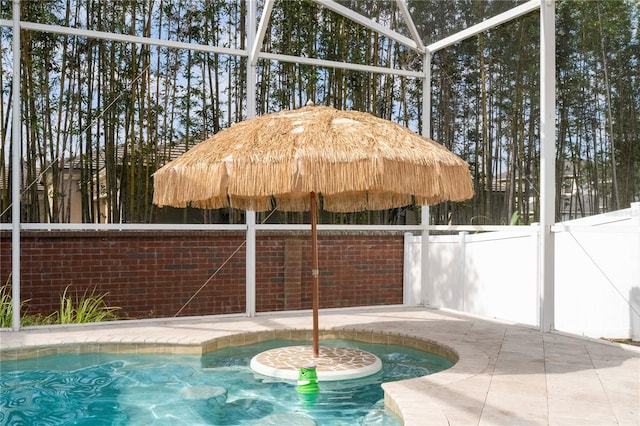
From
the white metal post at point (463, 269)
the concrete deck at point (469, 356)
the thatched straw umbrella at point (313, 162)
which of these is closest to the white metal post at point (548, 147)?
the concrete deck at point (469, 356)

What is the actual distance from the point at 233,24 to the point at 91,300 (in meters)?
3.90

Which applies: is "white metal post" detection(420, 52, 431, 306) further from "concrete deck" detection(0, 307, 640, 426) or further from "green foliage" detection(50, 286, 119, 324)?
"green foliage" detection(50, 286, 119, 324)

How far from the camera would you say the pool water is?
4.23 m

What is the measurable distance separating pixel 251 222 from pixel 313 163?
3.23 metres

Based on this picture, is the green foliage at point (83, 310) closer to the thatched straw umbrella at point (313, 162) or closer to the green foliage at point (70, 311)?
the green foliage at point (70, 311)

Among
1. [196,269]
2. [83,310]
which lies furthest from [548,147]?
[83,310]

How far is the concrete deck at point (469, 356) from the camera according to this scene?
3.75 meters

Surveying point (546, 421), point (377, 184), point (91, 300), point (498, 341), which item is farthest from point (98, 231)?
point (546, 421)

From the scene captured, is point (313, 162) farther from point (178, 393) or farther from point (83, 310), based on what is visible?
point (83, 310)

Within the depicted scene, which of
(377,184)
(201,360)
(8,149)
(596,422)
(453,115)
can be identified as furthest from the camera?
(453,115)

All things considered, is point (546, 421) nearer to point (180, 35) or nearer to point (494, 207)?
point (494, 207)

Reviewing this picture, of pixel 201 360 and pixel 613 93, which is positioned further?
pixel 613 93

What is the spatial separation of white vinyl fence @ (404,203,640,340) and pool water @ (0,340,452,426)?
1839 millimetres

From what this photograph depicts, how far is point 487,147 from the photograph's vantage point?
8109 mm
